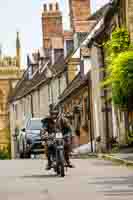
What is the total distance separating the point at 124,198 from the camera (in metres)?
13.7

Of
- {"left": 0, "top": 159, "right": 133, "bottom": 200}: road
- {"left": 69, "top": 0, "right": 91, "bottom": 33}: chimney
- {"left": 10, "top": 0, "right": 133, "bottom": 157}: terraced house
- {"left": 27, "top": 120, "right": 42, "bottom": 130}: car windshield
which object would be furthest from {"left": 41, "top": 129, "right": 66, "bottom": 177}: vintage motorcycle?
{"left": 69, "top": 0, "right": 91, "bottom": 33}: chimney

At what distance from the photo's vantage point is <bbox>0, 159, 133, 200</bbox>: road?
14422 mm

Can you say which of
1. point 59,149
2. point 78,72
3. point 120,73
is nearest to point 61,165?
point 59,149

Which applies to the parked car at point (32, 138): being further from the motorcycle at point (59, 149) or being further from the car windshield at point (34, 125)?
the motorcycle at point (59, 149)

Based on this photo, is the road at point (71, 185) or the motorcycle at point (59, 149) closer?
the road at point (71, 185)

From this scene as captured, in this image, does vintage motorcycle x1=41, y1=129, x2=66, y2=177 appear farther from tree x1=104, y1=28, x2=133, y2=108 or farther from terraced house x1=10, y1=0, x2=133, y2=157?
terraced house x1=10, y1=0, x2=133, y2=157

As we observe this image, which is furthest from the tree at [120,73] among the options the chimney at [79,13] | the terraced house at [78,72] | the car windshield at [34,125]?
the chimney at [79,13]

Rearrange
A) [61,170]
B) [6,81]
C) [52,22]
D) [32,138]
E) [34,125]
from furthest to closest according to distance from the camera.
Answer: [6,81] → [52,22] → [34,125] → [32,138] → [61,170]

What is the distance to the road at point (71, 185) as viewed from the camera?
1442cm

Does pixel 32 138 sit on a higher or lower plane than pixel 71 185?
lower

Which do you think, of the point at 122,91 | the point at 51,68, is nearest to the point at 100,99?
the point at 122,91

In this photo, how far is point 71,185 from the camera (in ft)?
55.9

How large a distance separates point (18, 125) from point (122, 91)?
61.4 m

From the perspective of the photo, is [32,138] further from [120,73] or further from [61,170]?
[61,170]
